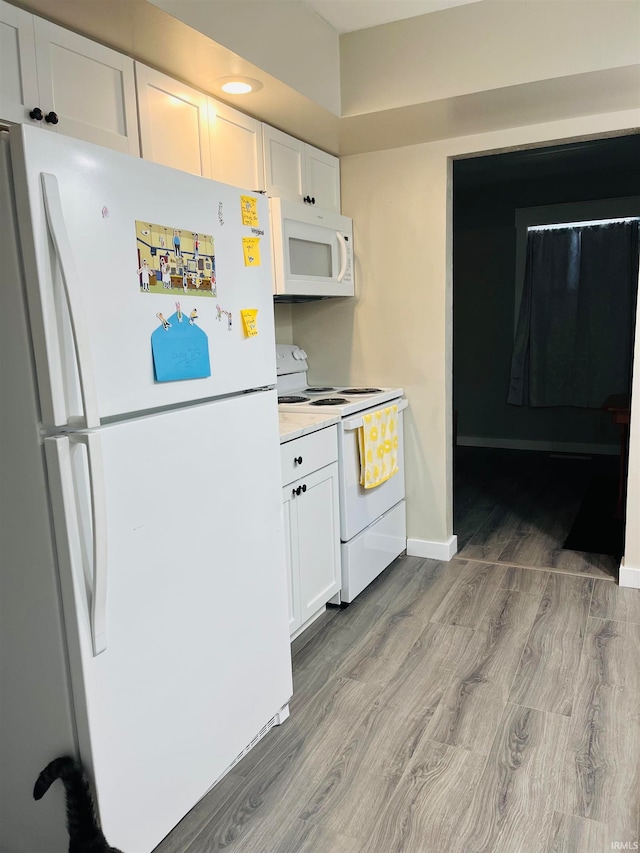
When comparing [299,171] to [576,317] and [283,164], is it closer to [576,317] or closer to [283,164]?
[283,164]

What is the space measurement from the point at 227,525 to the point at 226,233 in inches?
31.0

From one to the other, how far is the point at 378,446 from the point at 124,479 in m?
1.80

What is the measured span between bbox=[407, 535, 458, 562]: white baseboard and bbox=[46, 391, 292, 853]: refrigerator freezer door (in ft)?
5.50

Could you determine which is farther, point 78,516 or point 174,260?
point 174,260

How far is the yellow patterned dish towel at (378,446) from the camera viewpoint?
9.64ft

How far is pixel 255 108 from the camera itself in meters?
2.55

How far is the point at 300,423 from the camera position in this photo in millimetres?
2584

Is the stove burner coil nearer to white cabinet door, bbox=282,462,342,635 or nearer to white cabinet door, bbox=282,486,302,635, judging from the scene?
white cabinet door, bbox=282,462,342,635

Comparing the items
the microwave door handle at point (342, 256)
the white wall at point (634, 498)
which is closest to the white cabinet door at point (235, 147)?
Answer: the microwave door handle at point (342, 256)

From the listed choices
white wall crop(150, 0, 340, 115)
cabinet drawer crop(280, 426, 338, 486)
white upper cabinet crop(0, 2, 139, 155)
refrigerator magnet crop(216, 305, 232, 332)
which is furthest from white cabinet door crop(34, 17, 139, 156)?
cabinet drawer crop(280, 426, 338, 486)

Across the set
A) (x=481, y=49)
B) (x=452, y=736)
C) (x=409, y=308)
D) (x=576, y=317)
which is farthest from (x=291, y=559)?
(x=576, y=317)

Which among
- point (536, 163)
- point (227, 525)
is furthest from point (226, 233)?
point (536, 163)

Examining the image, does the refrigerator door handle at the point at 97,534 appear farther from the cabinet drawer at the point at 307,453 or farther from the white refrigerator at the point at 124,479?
the cabinet drawer at the point at 307,453

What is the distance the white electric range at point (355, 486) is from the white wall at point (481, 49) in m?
1.29
